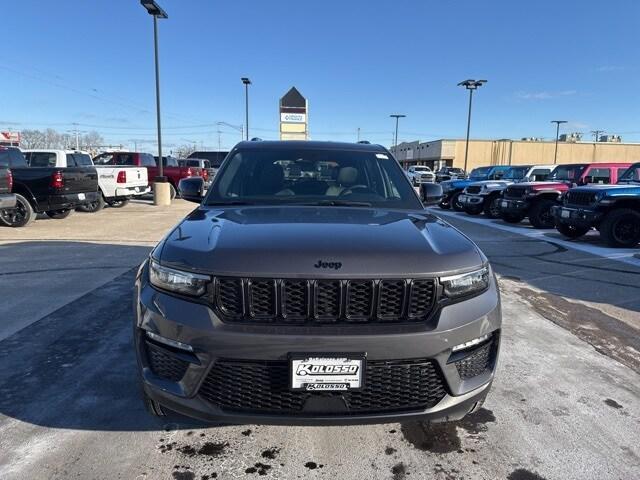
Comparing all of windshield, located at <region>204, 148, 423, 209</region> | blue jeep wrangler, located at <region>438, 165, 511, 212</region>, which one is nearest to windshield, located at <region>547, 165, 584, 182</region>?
blue jeep wrangler, located at <region>438, 165, 511, 212</region>

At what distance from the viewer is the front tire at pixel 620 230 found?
31.0 feet

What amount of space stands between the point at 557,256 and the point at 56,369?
8.21 metres

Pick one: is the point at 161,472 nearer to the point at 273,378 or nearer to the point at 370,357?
the point at 273,378

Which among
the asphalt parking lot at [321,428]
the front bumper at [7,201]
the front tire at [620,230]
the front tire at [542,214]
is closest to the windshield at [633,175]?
the front tire at [620,230]

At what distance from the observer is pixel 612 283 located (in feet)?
21.1

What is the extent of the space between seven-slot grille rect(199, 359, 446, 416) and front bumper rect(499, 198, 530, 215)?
12.2m

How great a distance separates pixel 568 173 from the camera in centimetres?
1402

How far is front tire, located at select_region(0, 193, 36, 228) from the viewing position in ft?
36.9

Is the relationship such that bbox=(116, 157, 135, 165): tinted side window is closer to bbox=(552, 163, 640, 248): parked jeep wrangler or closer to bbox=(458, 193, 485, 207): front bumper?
bbox=(458, 193, 485, 207): front bumper

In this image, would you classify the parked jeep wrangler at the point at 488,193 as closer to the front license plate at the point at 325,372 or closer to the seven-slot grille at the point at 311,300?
the seven-slot grille at the point at 311,300

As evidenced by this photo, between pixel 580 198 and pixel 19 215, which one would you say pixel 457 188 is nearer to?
pixel 580 198

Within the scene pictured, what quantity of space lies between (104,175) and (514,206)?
41.7 ft

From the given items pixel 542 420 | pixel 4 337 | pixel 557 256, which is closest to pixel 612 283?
pixel 557 256

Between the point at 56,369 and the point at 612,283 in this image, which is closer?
the point at 56,369
